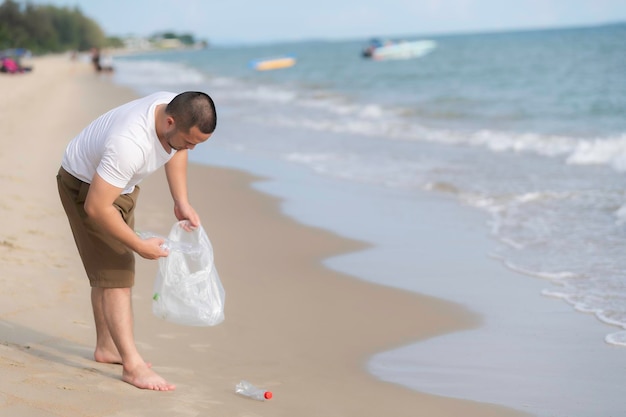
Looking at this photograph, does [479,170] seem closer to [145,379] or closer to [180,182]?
[180,182]

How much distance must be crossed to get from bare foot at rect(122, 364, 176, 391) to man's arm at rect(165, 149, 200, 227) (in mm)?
718

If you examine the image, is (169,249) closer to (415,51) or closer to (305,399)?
(305,399)

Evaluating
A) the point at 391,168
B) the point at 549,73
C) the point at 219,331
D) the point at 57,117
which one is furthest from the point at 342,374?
the point at 549,73

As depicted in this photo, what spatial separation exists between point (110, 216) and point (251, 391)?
1009 millimetres

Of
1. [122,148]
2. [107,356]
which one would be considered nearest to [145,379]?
[107,356]

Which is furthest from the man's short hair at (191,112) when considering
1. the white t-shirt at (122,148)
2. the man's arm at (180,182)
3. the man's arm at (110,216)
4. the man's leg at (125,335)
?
the man's leg at (125,335)

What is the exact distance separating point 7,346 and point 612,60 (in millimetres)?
35404

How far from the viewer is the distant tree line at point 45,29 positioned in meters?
109

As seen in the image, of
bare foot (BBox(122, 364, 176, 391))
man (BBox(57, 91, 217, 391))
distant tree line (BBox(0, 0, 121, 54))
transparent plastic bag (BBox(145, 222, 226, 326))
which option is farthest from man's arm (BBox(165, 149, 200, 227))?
distant tree line (BBox(0, 0, 121, 54))

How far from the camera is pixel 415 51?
66.1 metres

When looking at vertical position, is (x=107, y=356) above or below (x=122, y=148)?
below

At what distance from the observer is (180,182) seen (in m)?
4.04

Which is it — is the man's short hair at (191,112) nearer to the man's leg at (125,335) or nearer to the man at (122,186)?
the man at (122,186)

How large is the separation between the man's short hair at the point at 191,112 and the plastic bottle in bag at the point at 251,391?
118 centimetres
